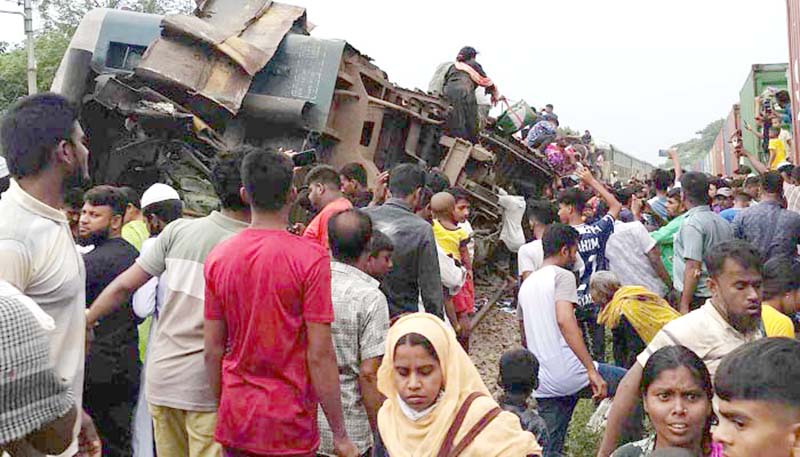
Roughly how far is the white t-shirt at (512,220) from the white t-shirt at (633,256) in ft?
12.3

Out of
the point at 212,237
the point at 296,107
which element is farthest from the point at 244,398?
the point at 296,107

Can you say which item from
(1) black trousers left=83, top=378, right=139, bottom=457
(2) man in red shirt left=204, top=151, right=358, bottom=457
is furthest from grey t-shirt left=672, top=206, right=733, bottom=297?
(1) black trousers left=83, top=378, right=139, bottom=457

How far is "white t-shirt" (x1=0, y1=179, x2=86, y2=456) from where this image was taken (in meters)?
2.70

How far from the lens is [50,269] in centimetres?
280

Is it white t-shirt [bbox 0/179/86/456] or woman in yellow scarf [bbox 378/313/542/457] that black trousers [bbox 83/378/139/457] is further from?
woman in yellow scarf [bbox 378/313/542/457]

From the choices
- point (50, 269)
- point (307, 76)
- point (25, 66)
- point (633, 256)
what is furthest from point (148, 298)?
point (25, 66)

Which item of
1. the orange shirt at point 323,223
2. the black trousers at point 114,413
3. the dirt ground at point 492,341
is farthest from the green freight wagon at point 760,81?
the black trousers at point 114,413

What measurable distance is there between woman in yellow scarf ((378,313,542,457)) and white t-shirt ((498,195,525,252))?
743 centimetres

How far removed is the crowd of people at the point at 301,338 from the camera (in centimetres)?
201

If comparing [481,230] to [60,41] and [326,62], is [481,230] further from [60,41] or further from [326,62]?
[60,41]

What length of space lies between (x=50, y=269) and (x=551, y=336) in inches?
110

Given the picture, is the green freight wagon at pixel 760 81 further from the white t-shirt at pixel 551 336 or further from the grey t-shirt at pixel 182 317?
the grey t-shirt at pixel 182 317

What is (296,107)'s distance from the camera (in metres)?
8.26

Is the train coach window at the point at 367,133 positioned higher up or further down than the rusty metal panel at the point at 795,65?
further down
